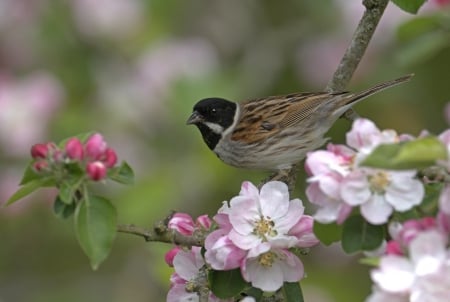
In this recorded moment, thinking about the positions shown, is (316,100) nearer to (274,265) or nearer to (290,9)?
(274,265)

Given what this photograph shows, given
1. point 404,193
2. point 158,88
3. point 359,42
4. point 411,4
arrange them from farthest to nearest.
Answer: point 158,88, point 359,42, point 411,4, point 404,193

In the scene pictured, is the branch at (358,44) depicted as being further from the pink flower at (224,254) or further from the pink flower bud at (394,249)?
the pink flower bud at (394,249)


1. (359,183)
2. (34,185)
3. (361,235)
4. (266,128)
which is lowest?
(266,128)

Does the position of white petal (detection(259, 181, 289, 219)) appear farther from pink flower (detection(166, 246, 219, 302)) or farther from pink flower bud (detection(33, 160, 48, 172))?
pink flower bud (detection(33, 160, 48, 172))

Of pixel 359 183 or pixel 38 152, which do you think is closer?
pixel 359 183

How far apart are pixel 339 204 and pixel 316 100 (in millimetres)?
2146

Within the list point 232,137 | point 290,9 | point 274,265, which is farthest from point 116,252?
point 274,265

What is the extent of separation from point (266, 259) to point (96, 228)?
0.39 m

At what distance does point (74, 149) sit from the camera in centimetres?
248

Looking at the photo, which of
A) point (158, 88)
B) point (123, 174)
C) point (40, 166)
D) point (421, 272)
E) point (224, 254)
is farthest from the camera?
point (158, 88)

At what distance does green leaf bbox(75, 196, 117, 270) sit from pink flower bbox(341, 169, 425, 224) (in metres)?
0.58

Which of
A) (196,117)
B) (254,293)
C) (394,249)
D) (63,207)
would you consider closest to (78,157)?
(63,207)

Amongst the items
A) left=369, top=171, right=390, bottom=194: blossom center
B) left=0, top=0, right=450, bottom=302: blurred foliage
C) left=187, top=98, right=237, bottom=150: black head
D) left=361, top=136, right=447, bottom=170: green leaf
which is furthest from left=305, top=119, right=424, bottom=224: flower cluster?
left=0, top=0, right=450, bottom=302: blurred foliage

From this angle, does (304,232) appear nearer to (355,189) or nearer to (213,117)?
(355,189)
